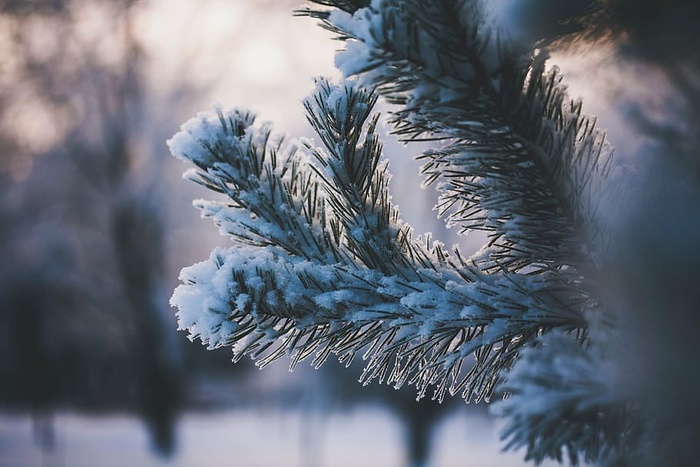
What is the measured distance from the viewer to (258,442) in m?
17.3

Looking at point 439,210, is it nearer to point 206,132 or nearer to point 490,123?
point 490,123

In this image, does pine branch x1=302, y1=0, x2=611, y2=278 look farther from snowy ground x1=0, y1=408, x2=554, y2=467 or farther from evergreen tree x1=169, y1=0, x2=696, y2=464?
snowy ground x1=0, y1=408, x2=554, y2=467

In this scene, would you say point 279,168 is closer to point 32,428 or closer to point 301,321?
point 301,321

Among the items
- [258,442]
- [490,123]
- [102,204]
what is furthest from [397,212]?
[258,442]

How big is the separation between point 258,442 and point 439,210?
57.6ft

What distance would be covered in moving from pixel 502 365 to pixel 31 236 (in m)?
16.3

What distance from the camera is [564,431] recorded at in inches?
26.1

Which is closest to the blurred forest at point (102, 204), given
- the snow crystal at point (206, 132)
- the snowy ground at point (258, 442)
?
the snowy ground at point (258, 442)

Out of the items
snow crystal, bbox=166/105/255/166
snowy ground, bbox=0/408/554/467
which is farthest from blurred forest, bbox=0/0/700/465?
snow crystal, bbox=166/105/255/166

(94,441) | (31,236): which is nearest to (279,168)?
(31,236)

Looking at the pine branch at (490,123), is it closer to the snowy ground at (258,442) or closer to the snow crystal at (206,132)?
the snow crystal at (206,132)

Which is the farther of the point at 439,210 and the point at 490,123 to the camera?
the point at 439,210

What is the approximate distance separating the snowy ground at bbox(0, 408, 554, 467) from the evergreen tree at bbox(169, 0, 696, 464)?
12.0 metres

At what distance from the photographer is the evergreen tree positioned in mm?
765
